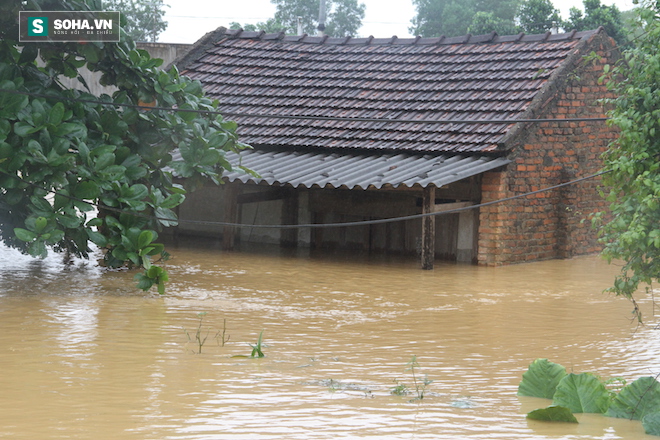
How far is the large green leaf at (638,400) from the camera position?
6.64 m

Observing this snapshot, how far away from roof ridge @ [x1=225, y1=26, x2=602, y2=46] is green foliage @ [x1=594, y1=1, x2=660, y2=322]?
947cm

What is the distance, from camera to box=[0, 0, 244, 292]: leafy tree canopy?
35.2 ft

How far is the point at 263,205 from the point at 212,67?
12.1 feet

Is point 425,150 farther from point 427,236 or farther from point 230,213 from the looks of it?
point 230,213

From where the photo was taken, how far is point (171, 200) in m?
11.6

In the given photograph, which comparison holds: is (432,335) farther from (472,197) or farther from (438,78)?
(438,78)

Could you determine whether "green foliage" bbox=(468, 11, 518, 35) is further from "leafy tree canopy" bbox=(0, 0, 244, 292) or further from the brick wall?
"leafy tree canopy" bbox=(0, 0, 244, 292)

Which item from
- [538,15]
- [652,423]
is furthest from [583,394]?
[538,15]

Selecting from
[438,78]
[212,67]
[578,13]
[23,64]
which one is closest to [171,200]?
[23,64]

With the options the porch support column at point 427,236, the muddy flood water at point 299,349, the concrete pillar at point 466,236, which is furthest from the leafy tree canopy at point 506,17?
the muddy flood water at point 299,349

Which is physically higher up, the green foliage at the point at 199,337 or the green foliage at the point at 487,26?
the green foliage at the point at 487,26

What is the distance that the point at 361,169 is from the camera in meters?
15.3

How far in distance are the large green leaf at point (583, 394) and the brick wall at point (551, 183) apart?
857 centimetres

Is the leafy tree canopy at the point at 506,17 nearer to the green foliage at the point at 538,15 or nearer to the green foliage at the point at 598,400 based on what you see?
the green foliage at the point at 538,15
